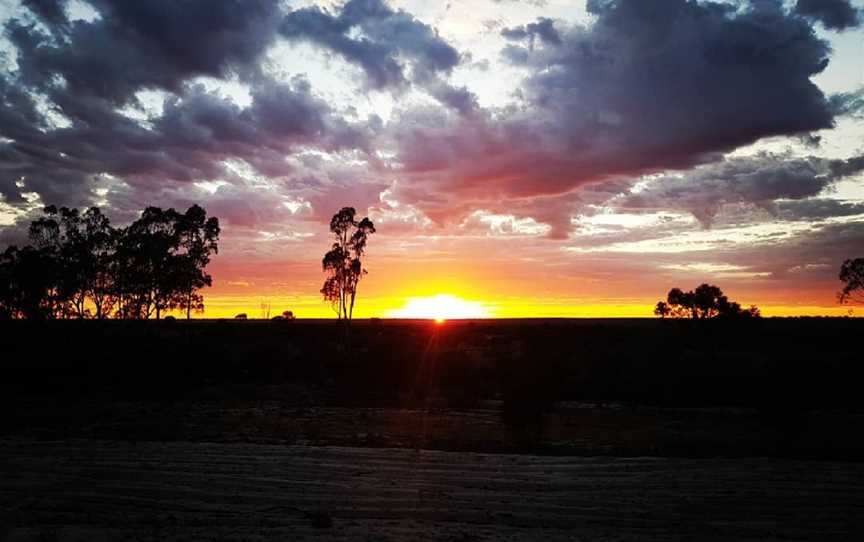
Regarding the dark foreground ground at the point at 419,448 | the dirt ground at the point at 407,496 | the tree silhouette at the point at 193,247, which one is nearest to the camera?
the dirt ground at the point at 407,496

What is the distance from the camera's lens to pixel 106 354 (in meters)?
38.5

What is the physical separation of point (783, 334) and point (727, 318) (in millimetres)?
6376

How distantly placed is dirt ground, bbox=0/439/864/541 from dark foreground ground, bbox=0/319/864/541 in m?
0.06

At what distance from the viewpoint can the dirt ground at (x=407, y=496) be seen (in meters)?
9.83

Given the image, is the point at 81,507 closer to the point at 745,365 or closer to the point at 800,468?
the point at 800,468

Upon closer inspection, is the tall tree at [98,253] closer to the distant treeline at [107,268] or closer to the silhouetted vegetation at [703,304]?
the distant treeline at [107,268]

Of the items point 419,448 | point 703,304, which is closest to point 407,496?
point 419,448

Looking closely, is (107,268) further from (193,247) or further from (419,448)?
(419,448)

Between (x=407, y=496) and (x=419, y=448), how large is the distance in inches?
201

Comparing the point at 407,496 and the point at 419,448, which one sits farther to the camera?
the point at 419,448

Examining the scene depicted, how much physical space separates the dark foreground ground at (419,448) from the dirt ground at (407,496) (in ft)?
0.18

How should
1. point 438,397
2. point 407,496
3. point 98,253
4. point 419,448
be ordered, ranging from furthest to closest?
1. point 98,253
2. point 438,397
3. point 419,448
4. point 407,496

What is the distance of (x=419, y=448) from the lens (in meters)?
16.8

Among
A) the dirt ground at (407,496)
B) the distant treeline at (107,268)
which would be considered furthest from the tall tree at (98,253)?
the dirt ground at (407,496)
